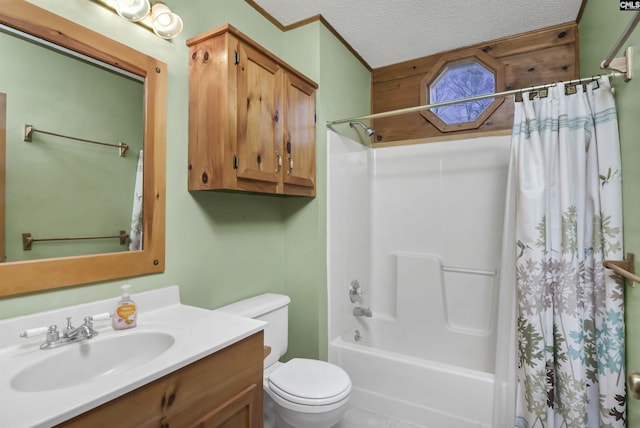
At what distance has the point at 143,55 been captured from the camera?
1323 mm

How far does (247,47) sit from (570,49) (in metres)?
2.14

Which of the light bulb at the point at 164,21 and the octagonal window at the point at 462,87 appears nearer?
the light bulb at the point at 164,21

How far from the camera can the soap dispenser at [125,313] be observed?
113 cm

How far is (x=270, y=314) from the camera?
5.68 feet

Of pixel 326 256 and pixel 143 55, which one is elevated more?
pixel 143 55

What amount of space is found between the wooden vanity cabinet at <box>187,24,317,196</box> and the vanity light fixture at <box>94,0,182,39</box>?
5.1 inches

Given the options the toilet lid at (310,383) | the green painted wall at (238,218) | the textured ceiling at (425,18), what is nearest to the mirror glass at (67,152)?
the green painted wall at (238,218)

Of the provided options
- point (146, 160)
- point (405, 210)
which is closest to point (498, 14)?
point (405, 210)

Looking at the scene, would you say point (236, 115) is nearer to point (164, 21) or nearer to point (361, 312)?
point (164, 21)

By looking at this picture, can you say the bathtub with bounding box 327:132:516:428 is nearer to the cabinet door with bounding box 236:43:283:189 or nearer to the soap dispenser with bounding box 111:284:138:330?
the cabinet door with bounding box 236:43:283:189

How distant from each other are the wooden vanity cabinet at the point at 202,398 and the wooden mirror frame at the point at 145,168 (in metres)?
0.56

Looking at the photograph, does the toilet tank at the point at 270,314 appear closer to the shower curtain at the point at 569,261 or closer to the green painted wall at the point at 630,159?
the shower curtain at the point at 569,261

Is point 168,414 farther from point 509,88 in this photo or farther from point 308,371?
point 509,88

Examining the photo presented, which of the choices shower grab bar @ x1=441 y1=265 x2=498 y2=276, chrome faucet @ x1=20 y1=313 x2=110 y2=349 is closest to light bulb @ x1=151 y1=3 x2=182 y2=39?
chrome faucet @ x1=20 y1=313 x2=110 y2=349
